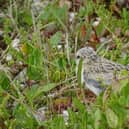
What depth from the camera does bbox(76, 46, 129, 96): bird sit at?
6.37 meters

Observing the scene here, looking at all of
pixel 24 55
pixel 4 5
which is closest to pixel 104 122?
pixel 24 55

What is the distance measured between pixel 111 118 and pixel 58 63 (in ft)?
7.20

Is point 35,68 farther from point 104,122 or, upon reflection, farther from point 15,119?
point 104,122

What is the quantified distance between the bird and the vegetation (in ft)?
0.41

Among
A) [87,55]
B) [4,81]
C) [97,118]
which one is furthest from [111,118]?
[87,55]

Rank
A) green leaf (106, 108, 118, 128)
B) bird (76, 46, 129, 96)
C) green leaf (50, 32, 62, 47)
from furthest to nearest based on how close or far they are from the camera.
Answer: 1. green leaf (50, 32, 62, 47)
2. bird (76, 46, 129, 96)
3. green leaf (106, 108, 118, 128)

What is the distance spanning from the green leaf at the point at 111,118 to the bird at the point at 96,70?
52.0 inches

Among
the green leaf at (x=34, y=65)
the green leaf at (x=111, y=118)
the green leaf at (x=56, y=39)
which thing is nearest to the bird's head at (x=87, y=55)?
the green leaf at (x=34, y=65)

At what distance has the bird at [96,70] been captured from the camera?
6.37m

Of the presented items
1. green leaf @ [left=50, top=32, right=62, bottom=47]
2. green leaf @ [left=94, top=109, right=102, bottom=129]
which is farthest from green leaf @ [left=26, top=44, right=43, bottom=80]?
green leaf @ [left=94, top=109, right=102, bottom=129]

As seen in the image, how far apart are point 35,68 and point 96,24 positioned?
189 centimetres

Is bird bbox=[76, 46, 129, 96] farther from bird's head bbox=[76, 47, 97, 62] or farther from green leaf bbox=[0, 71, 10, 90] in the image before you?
green leaf bbox=[0, 71, 10, 90]

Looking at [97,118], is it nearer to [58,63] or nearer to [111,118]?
[111,118]

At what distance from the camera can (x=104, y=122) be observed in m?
5.17
